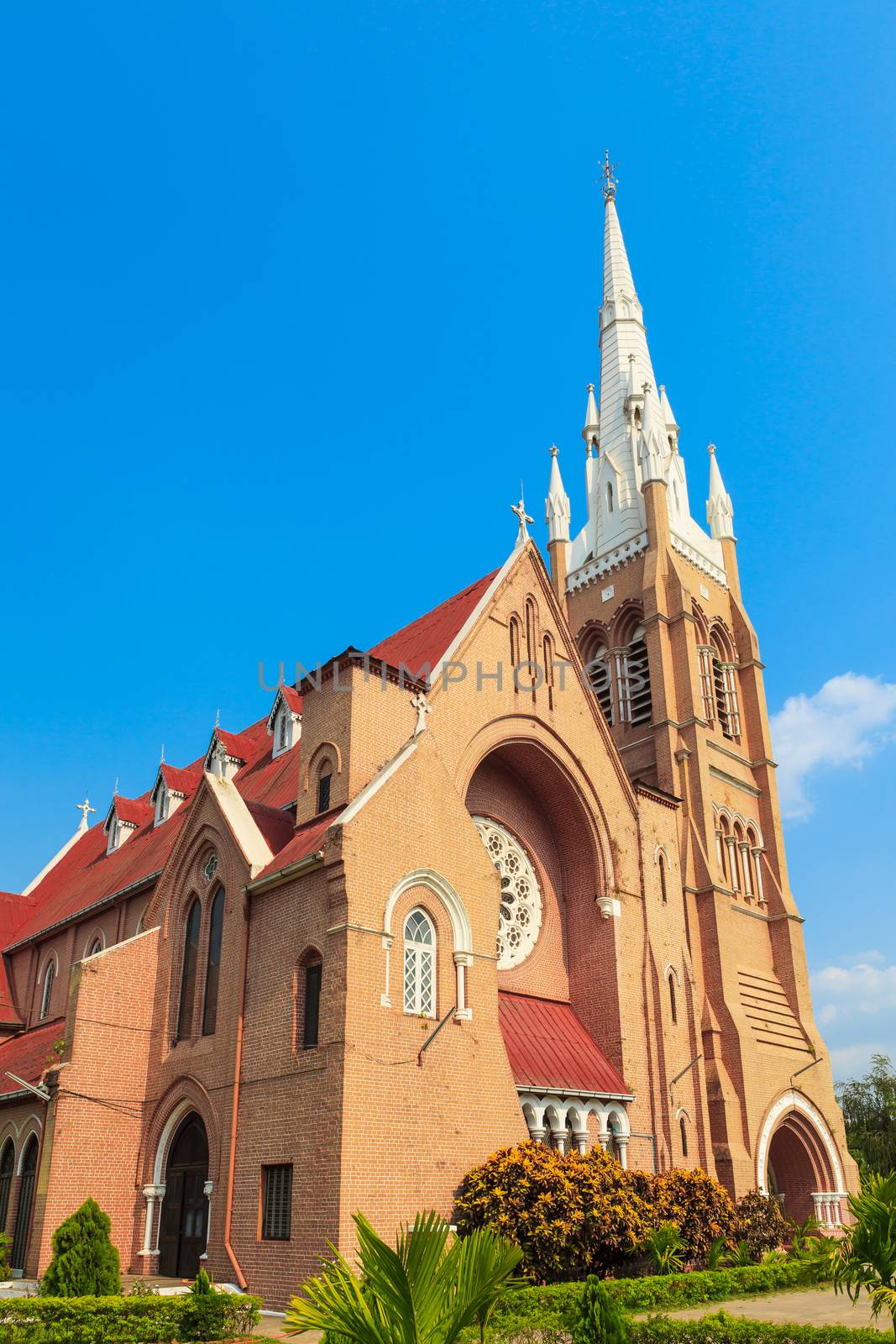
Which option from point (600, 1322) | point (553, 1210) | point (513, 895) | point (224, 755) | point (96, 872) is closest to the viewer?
point (600, 1322)

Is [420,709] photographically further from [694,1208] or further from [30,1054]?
[30,1054]

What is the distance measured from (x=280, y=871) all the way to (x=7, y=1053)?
13.7 metres

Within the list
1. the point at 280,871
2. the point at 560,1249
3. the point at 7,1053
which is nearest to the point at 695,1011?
the point at 560,1249

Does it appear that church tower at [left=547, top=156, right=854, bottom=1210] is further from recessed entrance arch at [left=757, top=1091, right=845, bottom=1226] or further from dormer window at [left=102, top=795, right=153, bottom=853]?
dormer window at [left=102, top=795, right=153, bottom=853]

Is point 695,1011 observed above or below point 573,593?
below

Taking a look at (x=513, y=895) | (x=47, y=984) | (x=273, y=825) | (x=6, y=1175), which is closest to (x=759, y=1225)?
(x=513, y=895)

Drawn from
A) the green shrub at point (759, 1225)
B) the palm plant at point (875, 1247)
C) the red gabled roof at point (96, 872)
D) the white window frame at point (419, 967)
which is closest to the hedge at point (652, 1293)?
the green shrub at point (759, 1225)

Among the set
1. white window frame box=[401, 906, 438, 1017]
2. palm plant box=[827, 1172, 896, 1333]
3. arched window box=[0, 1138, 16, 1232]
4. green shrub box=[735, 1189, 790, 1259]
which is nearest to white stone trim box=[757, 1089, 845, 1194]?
green shrub box=[735, 1189, 790, 1259]

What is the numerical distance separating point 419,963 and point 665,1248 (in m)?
6.61

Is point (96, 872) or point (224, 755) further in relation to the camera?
point (96, 872)

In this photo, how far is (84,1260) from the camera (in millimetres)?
17500

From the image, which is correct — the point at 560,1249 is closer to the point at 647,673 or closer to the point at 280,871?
the point at 280,871

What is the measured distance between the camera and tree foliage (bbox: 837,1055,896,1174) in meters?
48.7

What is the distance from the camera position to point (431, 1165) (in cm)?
1853
